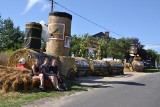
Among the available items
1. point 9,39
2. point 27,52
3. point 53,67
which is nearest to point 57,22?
point 27,52

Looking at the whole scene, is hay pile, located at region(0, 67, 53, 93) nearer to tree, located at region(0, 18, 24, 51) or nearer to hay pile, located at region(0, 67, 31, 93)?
hay pile, located at region(0, 67, 31, 93)

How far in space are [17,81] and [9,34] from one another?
42.1m

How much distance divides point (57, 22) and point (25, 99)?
1000cm

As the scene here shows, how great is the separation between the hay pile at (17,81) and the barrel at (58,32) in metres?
6.53

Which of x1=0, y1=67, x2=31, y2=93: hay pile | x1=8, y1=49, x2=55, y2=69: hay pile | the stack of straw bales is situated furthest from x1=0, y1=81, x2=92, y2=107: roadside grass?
the stack of straw bales

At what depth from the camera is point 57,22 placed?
20.7 metres

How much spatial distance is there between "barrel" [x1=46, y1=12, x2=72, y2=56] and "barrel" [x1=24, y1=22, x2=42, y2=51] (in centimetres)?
224

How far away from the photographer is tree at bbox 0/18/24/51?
170 ft

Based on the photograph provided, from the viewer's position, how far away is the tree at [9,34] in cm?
5184

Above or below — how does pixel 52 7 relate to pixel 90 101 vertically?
above

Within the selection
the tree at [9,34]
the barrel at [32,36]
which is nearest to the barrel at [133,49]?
the tree at [9,34]

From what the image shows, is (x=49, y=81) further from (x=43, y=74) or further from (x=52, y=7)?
(x=52, y=7)

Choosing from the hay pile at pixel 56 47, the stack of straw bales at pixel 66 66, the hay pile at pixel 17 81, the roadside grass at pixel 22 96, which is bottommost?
the roadside grass at pixel 22 96

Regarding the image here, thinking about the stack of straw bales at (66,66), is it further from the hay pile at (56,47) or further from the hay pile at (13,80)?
the hay pile at (13,80)
